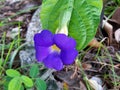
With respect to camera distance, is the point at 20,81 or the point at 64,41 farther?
the point at 20,81

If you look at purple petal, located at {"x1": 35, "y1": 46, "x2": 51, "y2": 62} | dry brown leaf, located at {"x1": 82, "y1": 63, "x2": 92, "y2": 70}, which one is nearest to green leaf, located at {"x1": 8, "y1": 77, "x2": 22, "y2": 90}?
purple petal, located at {"x1": 35, "y1": 46, "x2": 51, "y2": 62}

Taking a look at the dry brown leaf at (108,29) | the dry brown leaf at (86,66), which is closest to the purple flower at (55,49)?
the dry brown leaf at (86,66)

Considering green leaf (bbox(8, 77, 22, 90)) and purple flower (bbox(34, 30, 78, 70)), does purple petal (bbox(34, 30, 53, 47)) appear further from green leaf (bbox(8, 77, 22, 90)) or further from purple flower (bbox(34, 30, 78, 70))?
green leaf (bbox(8, 77, 22, 90))

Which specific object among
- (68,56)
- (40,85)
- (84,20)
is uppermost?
(84,20)

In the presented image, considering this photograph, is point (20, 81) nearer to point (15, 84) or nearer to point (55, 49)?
point (15, 84)

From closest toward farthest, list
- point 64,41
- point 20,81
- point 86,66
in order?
point 64,41
point 20,81
point 86,66

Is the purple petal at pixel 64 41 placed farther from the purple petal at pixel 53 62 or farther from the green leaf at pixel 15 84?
the green leaf at pixel 15 84

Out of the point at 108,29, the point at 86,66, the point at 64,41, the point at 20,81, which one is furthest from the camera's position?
the point at 108,29

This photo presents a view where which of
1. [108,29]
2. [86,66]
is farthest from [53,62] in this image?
[108,29]
